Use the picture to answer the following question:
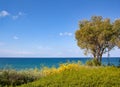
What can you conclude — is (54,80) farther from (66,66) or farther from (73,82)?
(66,66)

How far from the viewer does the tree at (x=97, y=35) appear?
113 ft

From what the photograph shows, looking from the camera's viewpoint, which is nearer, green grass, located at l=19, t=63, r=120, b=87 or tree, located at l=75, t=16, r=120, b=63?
green grass, located at l=19, t=63, r=120, b=87

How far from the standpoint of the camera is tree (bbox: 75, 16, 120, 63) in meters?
34.5

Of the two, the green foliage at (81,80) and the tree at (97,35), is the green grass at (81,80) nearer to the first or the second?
the green foliage at (81,80)

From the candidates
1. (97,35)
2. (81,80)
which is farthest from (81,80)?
(97,35)

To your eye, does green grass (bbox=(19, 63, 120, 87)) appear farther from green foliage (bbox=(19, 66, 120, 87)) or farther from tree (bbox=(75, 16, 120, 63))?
tree (bbox=(75, 16, 120, 63))

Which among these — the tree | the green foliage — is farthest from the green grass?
the tree

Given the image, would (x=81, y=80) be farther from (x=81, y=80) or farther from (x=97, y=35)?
(x=97, y=35)

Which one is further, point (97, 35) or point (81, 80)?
point (97, 35)

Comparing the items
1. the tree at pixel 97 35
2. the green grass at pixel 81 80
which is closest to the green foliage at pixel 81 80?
the green grass at pixel 81 80

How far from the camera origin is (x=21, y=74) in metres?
18.3

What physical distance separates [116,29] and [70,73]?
18.8 meters

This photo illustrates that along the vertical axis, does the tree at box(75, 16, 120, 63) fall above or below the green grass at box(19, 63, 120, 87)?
above

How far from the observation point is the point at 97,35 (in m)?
35.0
